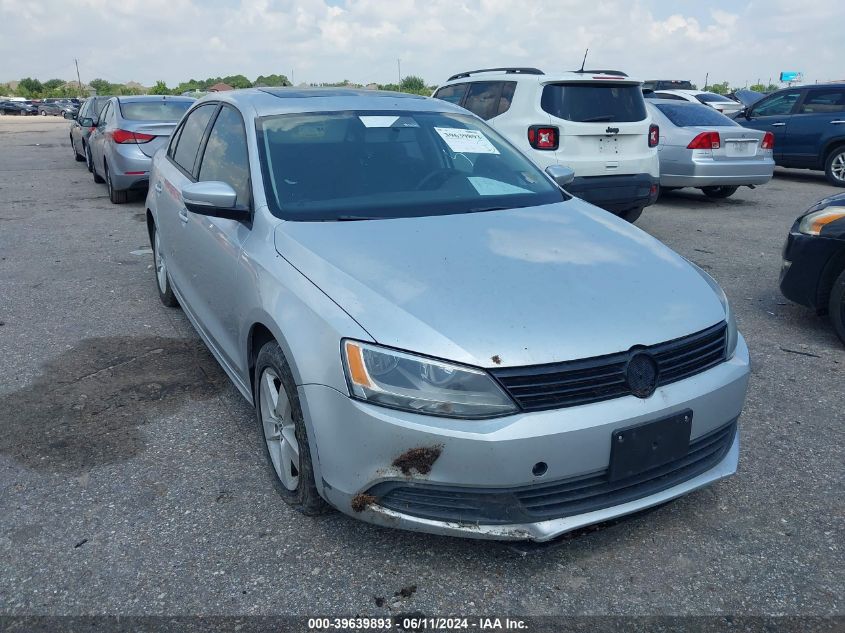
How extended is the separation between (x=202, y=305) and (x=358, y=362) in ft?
6.24

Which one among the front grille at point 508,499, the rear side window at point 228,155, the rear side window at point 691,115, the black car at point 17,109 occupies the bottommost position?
the black car at point 17,109

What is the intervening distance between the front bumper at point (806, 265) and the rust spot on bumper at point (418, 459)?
3539 mm

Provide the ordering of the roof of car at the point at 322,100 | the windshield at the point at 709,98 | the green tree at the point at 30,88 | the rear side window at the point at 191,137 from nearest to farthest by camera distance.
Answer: the roof of car at the point at 322,100, the rear side window at the point at 191,137, the windshield at the point at 709,98, the green tree at the point at 30,88

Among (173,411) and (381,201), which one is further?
(173,411)

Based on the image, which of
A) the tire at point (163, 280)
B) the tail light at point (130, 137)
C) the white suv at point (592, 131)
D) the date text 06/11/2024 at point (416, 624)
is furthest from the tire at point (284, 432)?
the tail light at point (130, 137)

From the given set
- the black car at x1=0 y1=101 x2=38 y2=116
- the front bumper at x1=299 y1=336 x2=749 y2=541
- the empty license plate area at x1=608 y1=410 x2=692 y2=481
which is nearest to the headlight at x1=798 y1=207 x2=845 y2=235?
the front bumper at x1=299 y1=336 x2=749 y2=541

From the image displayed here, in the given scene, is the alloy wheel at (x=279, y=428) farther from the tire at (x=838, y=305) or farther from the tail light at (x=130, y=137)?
the tail light at (x=130, y=137)

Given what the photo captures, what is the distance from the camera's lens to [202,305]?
156 inches

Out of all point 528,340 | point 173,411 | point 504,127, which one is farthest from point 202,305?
point 504,127

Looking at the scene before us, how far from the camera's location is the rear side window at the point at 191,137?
4.43m

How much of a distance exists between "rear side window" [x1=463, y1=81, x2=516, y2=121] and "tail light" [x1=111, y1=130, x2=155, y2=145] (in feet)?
14.0

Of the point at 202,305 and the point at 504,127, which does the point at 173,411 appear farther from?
Answer: the point at 504,127

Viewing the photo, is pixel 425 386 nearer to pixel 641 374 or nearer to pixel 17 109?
pixel 641 374

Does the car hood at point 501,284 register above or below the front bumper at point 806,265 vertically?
above
